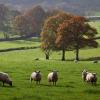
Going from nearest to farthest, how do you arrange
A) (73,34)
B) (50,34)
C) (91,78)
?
1. (91,78)
2. (73,34)
3. (50,34)

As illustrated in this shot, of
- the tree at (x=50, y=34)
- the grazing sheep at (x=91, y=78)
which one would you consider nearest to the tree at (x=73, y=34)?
A: the tree at (x=50, y=34)

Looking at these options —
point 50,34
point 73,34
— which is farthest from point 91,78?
point 50,34

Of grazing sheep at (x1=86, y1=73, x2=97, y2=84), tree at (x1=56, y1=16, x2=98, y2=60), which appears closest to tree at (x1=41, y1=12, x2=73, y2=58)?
tree at (x1=56, y1=16, x2=98, y2=60)

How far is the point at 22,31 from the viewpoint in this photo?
7037 inches

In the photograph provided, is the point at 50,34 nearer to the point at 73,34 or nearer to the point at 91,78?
the point at 73,34

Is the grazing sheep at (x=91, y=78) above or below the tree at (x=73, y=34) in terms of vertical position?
below

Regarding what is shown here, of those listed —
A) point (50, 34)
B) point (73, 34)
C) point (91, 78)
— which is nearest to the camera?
point (91, 78)

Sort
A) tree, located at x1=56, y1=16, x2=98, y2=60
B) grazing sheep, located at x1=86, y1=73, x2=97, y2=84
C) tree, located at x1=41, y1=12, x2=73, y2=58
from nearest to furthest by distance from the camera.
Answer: grazing sheep, located at x1=86, y1=73, x2=97, y2=84 < tree, located at x1=56, y1=16, x2=98, y2=60 < tree, located at x1=41, y1=12, x2=73, y2=58

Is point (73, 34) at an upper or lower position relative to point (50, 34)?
upper

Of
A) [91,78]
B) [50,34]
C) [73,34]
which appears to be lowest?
[91,78]

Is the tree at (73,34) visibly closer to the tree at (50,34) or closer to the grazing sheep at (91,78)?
the tree at (50,34)

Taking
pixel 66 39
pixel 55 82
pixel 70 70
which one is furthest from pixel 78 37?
pixel 55 82

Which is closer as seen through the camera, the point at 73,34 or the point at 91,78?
the point at 91,78

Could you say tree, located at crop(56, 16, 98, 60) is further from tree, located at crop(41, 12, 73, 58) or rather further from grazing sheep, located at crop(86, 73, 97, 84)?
grazing sheep, located at crop(86, 73, 97, 84)
